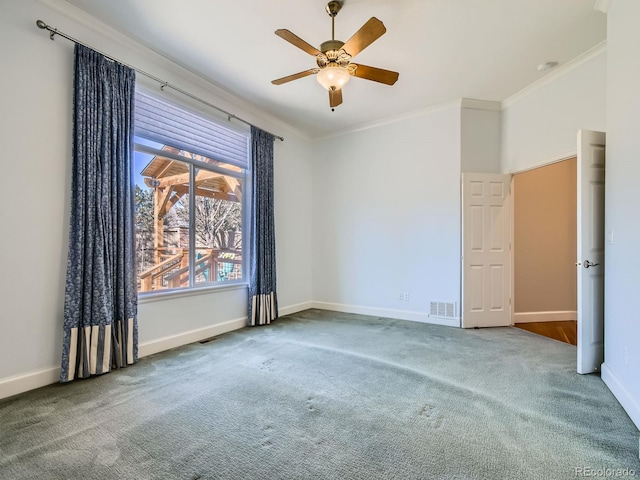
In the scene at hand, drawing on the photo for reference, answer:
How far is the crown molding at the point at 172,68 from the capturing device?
2.59 m

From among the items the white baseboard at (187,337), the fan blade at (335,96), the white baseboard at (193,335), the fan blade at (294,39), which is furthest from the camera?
the white baseboard at (187,337)

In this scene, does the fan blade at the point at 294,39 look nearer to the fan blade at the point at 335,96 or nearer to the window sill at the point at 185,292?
the fan blade at the point at 335,96

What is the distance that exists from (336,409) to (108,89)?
131 inches

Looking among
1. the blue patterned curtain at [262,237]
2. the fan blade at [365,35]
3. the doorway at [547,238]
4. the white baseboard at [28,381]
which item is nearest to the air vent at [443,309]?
the doorway at [547,238]

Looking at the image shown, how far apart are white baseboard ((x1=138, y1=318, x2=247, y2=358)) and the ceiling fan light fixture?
3053 millimetres

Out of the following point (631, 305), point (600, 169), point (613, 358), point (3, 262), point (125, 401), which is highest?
point (600, 169)

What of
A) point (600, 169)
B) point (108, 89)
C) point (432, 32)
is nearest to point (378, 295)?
point (600, 169)

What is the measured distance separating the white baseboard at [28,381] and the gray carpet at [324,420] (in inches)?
3.5

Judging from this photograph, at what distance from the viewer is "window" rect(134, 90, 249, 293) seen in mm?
3240

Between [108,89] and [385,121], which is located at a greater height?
[385,121]

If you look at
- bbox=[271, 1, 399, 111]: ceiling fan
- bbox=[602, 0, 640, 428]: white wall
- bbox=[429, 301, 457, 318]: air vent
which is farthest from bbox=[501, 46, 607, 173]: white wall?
bbox=[271, 1, 399, 111]: ceiling fan

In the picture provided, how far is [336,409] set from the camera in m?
2.10

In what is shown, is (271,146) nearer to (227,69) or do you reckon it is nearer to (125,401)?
(227,69)

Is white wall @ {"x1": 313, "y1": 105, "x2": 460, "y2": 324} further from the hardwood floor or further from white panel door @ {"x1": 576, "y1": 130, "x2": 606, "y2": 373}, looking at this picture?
white panel door @ {"x1": 576, "y1": 130, "x2": 606, "y2": 373}
